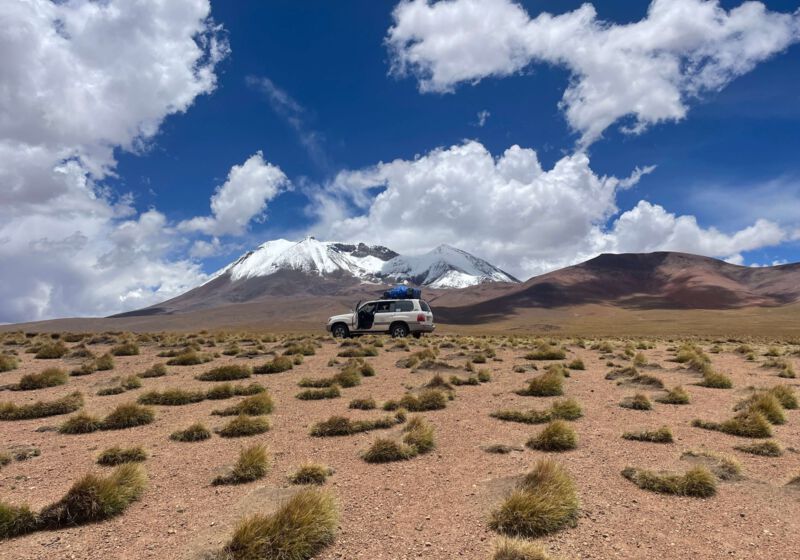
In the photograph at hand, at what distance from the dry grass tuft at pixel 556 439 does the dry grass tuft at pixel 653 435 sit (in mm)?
1306

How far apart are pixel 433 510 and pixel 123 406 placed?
26.0 feet

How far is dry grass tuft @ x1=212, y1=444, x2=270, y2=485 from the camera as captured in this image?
743 cm

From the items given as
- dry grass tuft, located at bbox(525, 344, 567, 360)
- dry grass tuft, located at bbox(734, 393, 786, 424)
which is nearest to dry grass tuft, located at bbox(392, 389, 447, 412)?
dry grass tuft, located at bbox(734, 393, 786, 424)

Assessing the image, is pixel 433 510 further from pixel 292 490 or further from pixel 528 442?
pixel 528 442

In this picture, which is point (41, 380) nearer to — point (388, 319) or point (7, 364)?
point (7, 364)

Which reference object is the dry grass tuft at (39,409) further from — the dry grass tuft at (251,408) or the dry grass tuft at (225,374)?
the dry grass tuft at (225,374)

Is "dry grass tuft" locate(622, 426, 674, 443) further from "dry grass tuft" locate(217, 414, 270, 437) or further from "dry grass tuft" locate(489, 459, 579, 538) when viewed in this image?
"dry grass tuft" locate(217, 414, 270, 437)

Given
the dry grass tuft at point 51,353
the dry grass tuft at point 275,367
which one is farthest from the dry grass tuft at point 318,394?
the dry grass tuft at point 51,353

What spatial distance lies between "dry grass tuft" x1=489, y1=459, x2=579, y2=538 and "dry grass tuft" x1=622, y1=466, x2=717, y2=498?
4.55 ft

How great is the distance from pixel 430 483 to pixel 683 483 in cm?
364

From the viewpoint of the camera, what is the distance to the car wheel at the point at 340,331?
30.5m

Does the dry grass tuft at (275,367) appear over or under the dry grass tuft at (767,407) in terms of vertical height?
over

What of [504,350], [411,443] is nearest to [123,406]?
[411,443]

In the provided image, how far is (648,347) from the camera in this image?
30.3 metres
